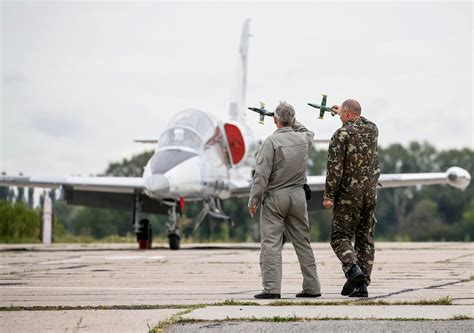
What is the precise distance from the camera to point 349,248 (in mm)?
9781

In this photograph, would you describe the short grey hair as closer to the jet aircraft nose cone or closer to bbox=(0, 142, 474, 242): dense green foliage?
the jet aircraft nose cone

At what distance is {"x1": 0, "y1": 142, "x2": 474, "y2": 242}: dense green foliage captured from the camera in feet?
240

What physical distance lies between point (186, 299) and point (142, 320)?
2.01m

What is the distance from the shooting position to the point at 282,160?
9781mm

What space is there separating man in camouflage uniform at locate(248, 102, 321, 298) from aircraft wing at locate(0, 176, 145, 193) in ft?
54.7

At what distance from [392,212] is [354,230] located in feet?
284

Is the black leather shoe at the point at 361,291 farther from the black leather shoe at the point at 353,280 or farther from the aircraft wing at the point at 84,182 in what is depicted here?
the aircraft wing at the point at 84,182

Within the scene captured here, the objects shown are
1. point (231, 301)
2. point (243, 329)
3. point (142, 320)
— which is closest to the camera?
point (243, 329)

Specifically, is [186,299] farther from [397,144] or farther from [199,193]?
[397,144]

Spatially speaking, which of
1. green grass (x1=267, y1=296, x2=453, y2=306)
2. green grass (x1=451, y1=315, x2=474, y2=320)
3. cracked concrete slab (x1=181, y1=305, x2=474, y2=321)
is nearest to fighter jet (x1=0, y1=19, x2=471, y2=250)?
green grass (x1=267, y1=296, x2=453, y2=306)

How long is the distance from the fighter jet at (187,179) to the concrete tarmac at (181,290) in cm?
642

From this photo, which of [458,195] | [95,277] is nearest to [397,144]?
[458,195]

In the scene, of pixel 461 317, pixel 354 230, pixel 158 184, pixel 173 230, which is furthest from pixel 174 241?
pixel 461 317

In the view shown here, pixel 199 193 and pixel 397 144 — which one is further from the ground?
pixel 397 144
